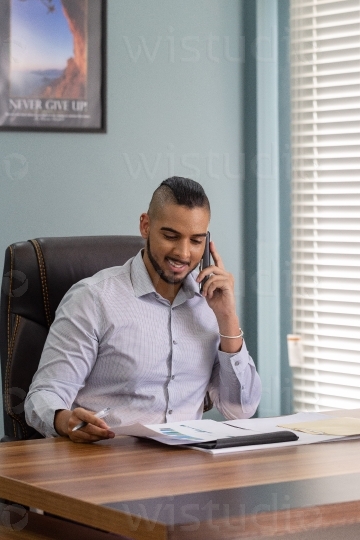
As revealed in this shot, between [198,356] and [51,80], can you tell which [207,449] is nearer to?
[198,356]

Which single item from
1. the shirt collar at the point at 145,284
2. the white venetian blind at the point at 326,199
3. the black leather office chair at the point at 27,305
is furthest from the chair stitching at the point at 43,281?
the white venetian blind at the point at 326,199

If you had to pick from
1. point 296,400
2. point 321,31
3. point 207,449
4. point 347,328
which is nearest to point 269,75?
point 321,31

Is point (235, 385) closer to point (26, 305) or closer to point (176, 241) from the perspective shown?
point (176, 241)

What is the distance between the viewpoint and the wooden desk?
1237mm

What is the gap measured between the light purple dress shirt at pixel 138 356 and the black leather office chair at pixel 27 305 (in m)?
0.08

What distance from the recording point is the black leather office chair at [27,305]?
2229mm

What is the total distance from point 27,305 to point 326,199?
1509 mm

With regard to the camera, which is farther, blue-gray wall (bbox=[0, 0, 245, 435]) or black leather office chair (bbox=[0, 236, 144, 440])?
blue-gray wall (bbox=[0, 0, 245, 435])

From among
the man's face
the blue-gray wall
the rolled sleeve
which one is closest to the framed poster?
the blue-gray wall

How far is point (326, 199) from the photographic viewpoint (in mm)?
3400

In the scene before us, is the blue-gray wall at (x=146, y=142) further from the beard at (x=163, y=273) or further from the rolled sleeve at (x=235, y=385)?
the rolled sleeve at (x=235, y=385)

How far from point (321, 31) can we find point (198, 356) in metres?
1.63

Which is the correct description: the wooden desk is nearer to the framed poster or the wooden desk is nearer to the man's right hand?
the man's right hand

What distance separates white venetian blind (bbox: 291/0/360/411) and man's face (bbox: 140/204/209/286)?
115 centimetres
